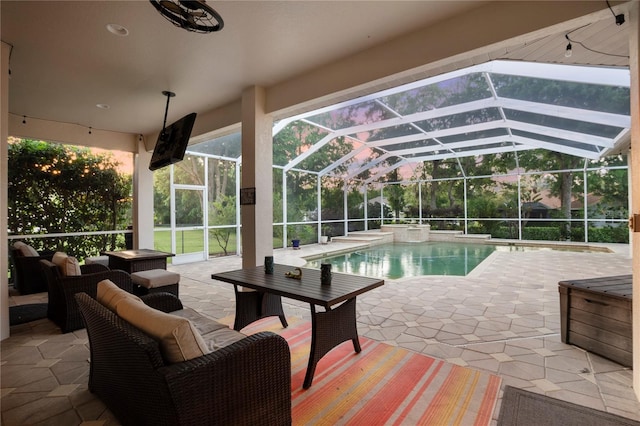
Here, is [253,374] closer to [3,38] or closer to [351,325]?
[351,325]

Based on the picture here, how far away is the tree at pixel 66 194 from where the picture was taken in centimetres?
596

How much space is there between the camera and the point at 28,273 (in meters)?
5.07

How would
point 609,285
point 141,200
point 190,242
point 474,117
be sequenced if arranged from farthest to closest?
point 190,242 → point 141,200 → point 474,117 → point 609,285

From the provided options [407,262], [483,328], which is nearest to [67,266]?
[483,328]

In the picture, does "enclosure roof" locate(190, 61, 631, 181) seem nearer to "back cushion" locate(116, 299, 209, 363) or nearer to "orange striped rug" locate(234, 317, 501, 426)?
"orange striped rug" locate(234, 317, 501, 426)

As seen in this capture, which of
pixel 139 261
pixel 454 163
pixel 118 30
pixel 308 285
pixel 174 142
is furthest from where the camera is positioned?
pixel 454 163

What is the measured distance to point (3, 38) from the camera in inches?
127

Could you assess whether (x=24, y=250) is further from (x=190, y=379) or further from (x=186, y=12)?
(x=190, y=379)

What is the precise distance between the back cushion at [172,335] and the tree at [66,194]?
259 inches

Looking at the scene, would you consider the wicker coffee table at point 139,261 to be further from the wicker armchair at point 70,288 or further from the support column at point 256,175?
the support column at point 256,175

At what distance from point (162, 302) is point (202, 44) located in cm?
277

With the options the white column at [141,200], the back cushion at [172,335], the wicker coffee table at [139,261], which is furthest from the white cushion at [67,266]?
the white column at [141,200]

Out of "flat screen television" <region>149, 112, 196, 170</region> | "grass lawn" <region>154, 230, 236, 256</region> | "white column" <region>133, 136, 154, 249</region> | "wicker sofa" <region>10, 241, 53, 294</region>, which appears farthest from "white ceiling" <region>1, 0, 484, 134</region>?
"grass lawn" <region>154, 230, 236, 256</region>

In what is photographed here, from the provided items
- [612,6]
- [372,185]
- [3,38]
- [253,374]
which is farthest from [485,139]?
[3,38]
